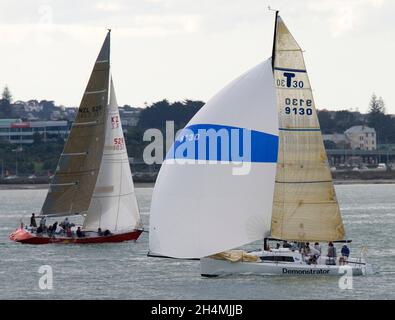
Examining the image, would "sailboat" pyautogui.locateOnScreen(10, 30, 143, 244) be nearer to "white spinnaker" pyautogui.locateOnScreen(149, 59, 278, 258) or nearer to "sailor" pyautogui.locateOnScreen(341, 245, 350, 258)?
"sailor" pyautogui.locateOnScreen(341, 245, 350, 258)

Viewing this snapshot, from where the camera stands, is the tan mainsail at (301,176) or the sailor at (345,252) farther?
the sailor at (345,252)

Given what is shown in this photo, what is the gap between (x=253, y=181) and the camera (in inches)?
1598

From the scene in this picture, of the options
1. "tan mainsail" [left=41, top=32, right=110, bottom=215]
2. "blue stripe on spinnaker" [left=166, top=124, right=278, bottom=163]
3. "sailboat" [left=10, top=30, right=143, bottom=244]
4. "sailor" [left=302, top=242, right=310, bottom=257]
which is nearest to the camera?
"blue stripe on spinnaker" [left=166, top=124, right=278, bottom=163]

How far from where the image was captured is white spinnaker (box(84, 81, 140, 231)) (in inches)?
2270

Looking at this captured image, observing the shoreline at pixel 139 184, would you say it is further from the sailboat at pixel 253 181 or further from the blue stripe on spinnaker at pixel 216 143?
the blue stripe on spinnaker at pixel 216 143

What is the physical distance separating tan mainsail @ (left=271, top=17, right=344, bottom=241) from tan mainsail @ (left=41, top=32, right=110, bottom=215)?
1974 cm

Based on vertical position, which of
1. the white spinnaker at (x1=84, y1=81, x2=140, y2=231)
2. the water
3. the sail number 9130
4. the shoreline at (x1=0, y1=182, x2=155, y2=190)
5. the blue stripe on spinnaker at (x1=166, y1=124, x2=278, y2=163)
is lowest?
the water

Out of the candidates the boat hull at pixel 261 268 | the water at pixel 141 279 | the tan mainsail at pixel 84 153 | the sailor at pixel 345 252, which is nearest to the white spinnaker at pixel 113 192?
the tan mainsail at pixel 84 153

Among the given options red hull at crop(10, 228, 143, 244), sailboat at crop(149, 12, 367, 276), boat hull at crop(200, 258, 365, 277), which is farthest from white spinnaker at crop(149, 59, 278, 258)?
red hull at crop(10, 228, 143, 244)

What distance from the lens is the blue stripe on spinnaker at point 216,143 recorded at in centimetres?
Answer: 3931

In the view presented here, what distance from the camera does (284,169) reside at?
135 ft

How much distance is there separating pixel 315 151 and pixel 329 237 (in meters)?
2.83

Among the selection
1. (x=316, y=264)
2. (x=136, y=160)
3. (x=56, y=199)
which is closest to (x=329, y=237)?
(x=316, y=264)

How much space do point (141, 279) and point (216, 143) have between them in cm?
700
